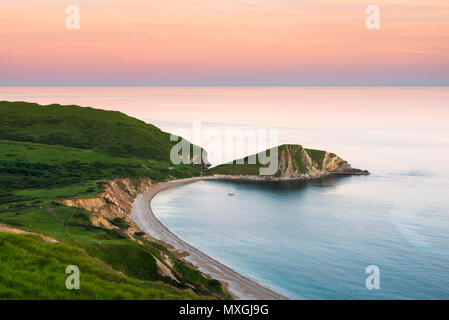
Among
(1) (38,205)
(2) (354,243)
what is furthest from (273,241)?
(1) (38,205)

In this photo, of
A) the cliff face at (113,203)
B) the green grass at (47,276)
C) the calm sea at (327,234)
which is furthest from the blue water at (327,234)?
the green grass at (47,276)

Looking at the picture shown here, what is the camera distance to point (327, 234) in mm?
117312

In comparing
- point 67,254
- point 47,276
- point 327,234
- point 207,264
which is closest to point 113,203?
point 207,264

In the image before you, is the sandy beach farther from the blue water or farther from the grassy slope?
the grassy slope

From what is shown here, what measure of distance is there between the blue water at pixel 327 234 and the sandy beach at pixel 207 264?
320 cm

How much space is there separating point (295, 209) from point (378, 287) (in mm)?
80623

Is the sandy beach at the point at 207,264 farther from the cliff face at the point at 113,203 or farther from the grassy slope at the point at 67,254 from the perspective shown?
the grassy slope at the point at 67,254

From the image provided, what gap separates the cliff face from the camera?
97213 mm

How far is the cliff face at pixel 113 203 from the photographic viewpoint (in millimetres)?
97213

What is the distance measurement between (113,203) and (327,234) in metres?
64.9

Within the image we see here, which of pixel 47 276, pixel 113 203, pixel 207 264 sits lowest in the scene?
pixel 207 264

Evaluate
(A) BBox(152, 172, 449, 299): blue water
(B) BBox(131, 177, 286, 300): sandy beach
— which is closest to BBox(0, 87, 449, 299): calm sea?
(A) BBox(152, 172, 449, 299): blue water

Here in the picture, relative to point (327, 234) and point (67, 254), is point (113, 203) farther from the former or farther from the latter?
point (67, 254)
